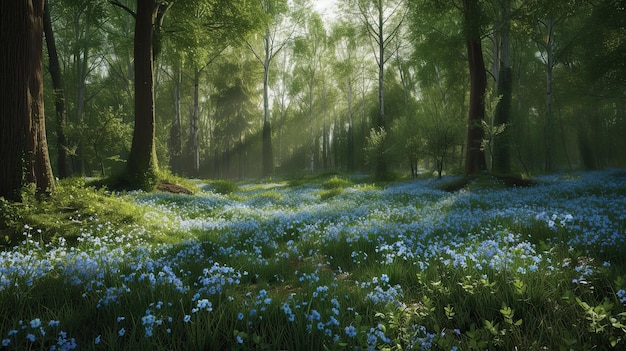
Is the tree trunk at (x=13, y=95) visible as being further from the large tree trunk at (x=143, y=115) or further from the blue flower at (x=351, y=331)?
the large tree trunk at (x=143, y=115)

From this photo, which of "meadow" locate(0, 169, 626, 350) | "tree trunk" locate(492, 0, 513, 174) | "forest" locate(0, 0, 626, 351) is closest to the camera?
"meadow" locate(0, 169, 626, 350)

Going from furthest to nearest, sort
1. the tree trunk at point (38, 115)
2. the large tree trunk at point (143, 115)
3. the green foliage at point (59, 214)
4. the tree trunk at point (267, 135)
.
A: the tree trunk at point (267, 135) → the large tree trunk at point (143, 115) → the tree trunk at point (38, 115) → the green foliage at point (59, 214)

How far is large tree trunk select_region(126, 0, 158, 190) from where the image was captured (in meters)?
13.9

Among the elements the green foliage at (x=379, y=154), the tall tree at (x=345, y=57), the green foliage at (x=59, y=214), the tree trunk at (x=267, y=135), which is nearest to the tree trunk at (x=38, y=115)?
the green foliage at (x=59, y=214)

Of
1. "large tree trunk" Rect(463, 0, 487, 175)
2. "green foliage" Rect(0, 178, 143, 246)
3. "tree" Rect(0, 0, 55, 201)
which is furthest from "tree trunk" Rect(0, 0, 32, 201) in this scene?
"large tree trunk" Rect(463, 0, 487, 175)

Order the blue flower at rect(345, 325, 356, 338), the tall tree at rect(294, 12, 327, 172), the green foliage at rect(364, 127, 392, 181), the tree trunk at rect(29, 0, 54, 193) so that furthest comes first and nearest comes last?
Answer: 1. the tall tree at rect(294, 12, 327, 172)
2. the green foliage at rect(364, 127, 392, 181)
3. the tree trunk at rect(29, 0, 54, 193)
4. the blue flower at rect(345, 325, 356, 338)

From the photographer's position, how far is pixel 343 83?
4784cm

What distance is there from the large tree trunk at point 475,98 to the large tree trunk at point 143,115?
1568cm

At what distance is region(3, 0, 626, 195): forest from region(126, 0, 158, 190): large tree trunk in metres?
0.06

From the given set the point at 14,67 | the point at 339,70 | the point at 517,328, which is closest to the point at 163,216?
the point at 14,67

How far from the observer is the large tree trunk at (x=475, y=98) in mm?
17031

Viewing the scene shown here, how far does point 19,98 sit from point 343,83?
44714mm

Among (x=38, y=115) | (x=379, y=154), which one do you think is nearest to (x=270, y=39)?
(x=379, y=154)

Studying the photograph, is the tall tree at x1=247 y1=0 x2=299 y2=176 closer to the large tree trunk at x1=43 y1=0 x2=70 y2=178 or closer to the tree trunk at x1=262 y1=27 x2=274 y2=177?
the tree trunk at x1=262 y1=27 x2=274 y2=177
